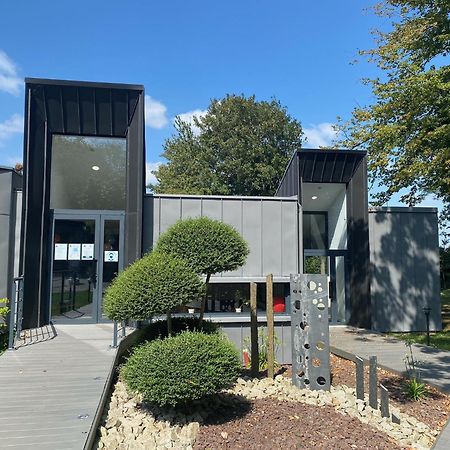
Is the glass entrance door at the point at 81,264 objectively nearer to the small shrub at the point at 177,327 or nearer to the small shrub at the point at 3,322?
the small shrub at the point at 3,322

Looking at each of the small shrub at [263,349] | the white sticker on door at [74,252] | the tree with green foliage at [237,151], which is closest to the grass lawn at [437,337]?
the small shrub at [263,349]

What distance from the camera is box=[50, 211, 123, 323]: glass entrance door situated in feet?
28.6

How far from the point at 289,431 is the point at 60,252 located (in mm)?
6557

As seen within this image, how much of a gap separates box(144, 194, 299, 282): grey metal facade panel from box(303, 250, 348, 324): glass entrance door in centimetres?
276

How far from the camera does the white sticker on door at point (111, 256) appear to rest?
29.3ft

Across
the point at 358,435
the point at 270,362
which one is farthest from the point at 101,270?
the point at 358,435

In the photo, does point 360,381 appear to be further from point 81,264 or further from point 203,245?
point 81,264

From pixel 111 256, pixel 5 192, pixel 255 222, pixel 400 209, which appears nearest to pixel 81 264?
pixel 111 256

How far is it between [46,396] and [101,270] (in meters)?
4.64

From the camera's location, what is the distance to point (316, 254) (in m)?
13.3

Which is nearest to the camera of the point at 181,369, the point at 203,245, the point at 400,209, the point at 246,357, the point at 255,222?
the point at 181,369

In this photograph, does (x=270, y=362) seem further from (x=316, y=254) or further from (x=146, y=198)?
(x=316, y=254)

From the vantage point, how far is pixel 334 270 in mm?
13336

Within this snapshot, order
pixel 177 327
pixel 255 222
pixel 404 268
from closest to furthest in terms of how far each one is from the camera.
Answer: pixel 177 327
pixel 255 222
pixel 404 268
